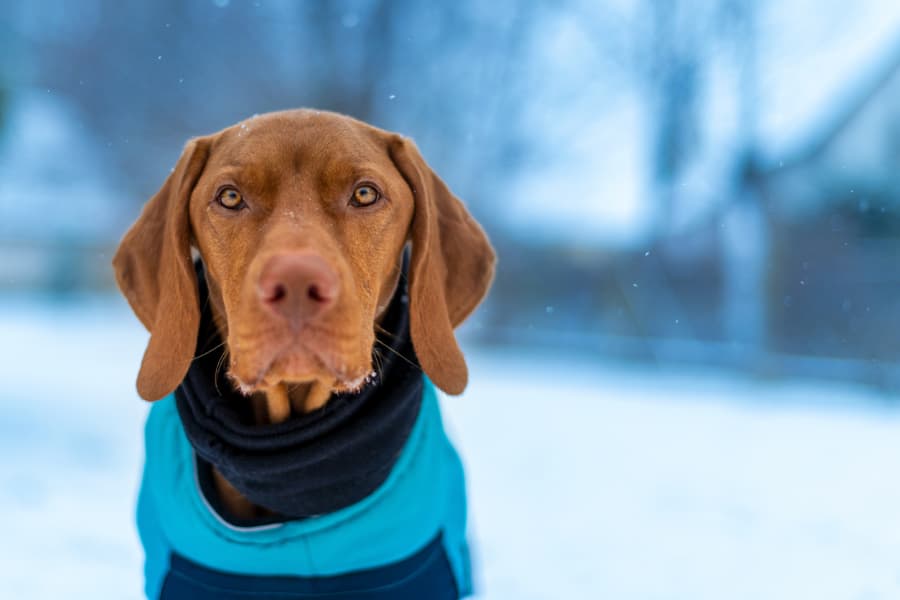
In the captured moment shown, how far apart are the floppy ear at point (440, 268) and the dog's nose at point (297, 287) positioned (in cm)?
54

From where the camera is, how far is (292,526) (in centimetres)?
200

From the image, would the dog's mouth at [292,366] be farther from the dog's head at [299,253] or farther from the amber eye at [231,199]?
the amber eye at [231,199]

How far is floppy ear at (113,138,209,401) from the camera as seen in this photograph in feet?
6.46

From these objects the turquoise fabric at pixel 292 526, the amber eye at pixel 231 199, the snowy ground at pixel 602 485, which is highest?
the amber eye at pixel 231 199

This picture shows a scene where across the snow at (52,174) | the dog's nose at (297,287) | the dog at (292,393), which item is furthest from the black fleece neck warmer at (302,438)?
the snow at (52,174)

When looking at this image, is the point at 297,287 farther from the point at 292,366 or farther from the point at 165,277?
the point at 165,277

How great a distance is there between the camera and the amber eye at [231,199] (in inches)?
75.4

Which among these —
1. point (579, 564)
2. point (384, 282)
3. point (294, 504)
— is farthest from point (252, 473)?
point (579, 564)

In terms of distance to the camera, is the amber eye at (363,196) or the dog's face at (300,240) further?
the amber eye at (363,196)

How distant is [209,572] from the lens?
202cm

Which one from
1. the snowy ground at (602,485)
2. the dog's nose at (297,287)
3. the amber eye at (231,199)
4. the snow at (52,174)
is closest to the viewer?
the dog's nose at (297,287)

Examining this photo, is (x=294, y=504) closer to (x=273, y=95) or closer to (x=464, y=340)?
(x=273, y=95)

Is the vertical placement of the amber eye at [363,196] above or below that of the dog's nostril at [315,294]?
above

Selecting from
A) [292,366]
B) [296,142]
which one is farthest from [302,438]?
[296,142]
